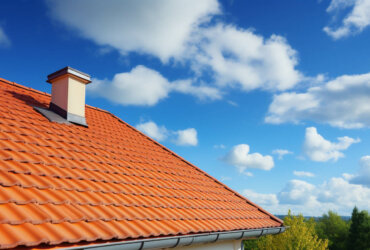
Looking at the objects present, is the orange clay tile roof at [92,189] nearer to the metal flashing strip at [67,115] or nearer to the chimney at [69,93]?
the metal flashing strip at [67,115]

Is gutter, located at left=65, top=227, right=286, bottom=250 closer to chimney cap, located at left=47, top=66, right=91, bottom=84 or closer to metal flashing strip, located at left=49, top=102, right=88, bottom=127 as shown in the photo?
metal flashing strip, located at left=49, top=102, right=88, bottom=127

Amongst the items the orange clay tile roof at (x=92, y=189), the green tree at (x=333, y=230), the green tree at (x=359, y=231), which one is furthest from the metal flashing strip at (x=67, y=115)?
the green tree at (x=333, y=230)

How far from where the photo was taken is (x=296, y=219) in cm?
2516

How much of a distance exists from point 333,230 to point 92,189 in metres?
59.9

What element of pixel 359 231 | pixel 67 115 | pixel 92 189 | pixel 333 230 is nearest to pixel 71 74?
pixel 67 115

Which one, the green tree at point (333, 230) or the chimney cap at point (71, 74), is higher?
the chimney cap at point (71, 74)

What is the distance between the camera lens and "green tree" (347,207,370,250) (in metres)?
40.4

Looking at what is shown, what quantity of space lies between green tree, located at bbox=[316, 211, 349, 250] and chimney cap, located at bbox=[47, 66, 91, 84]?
48581mm

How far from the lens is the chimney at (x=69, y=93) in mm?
6680

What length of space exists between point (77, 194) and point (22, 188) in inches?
25.4

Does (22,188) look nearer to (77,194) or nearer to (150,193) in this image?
(77,194)

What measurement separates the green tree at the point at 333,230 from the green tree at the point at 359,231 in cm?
342

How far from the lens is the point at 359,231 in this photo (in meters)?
41.3


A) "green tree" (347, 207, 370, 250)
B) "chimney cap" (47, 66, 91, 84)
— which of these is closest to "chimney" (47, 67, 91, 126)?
"chimney cap" (47, 66, 91, 84)
